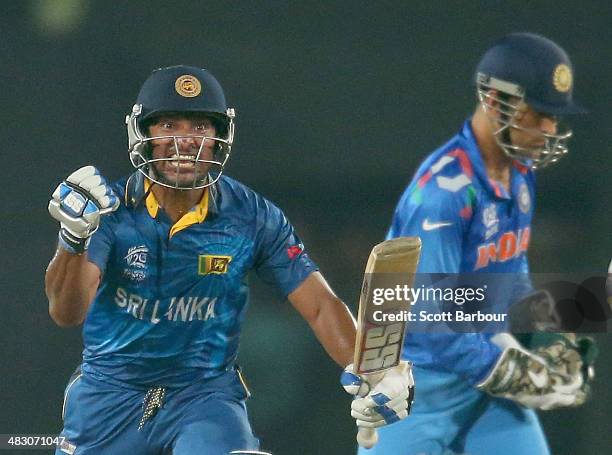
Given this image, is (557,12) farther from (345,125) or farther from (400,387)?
(400,387)

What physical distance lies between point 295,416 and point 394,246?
162cm

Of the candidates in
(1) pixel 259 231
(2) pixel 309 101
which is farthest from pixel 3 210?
(1) pixel 259 231

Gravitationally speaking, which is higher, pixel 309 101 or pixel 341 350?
pixel 309 101

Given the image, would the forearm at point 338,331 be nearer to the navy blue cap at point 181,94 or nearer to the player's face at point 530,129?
the navy blue cap at point 181,94

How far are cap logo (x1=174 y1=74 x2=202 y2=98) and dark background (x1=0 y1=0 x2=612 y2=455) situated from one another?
1100 millimetres

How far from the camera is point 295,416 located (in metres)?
4.71

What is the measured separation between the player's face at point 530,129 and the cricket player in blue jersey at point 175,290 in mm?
706

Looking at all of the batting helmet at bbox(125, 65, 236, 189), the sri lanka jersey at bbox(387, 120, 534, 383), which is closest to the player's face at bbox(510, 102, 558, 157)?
the sri lanka jersey at bbox(387, 120, 534, 383)

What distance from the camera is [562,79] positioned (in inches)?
155

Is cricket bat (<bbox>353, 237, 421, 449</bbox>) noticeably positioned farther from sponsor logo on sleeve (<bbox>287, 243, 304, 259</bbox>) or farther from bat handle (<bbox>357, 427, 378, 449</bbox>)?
sponsor logo on sleeve (<bbox>287, 243, 304, 259</bbox>)

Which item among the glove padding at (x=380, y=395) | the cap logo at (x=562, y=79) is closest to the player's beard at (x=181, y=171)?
the glove padding at (x=380, y=395)

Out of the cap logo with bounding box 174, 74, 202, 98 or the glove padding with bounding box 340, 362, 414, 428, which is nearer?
the glove padding with bounding box 340, 362, 414, 428

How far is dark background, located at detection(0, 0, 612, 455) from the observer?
462 centimetres

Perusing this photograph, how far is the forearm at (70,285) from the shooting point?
3.27m
